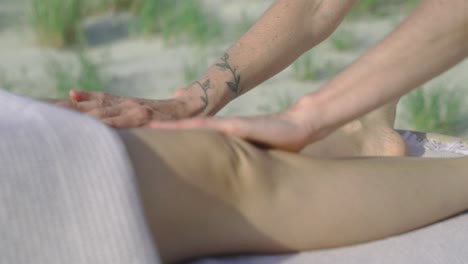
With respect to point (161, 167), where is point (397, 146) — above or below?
below

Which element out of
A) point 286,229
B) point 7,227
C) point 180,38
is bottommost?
point 180,38

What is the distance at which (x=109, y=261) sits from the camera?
1.21 m

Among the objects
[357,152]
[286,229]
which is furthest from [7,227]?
[357,152]

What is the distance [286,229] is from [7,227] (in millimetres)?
472

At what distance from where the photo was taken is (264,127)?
150 cm

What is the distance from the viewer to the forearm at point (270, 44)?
1.97 metres

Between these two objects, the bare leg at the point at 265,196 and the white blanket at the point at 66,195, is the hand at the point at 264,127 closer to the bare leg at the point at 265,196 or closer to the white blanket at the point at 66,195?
the bare leg at the point at 265,196

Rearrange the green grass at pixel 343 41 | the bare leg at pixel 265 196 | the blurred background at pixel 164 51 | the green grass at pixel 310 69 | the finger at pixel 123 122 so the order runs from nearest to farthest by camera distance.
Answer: the bare leg at pixel 265 196 < the finger at pixel 123 122 < the blurred background at pixel 164 51 < the green grass at pixel 310 69 < the green grass at pixel 343 41

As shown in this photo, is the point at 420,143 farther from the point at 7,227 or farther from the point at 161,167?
the point at 7,227

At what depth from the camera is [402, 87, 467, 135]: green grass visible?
3.50m

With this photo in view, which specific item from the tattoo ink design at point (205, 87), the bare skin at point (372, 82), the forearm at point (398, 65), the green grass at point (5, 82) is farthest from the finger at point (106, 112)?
the green grass at point (5, 82)

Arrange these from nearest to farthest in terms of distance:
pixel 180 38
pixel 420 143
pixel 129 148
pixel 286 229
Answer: pixel 129 148
pixel 286 229
pixel 420 143
pixel 180 38

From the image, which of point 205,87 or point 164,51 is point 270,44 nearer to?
point 205,87

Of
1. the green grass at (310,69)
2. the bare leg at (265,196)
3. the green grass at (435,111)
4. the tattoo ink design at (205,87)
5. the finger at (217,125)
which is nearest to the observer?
the bare leg at (265,196)
